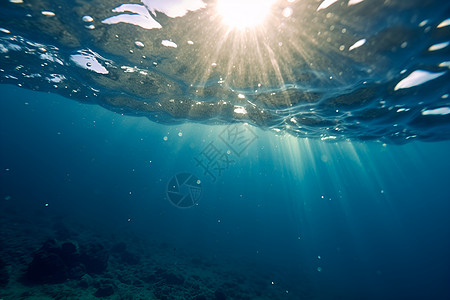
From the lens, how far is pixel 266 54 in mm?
8617

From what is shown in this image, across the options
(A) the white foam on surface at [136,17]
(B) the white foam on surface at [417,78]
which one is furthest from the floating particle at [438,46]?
(A) the white foam on surface at [136,17]

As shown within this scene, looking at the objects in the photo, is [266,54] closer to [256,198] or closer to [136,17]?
[136,17]

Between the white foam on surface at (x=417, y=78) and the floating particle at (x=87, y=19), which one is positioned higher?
the floating particle at (x=87, y=19)

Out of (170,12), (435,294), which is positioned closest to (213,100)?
(170,12)

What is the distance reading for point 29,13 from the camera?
9070 mm

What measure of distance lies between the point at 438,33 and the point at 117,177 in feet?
338

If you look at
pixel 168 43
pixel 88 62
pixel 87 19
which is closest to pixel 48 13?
pixel 87 19

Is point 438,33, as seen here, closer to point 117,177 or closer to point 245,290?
point 245,290

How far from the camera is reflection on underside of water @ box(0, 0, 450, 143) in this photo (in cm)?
643

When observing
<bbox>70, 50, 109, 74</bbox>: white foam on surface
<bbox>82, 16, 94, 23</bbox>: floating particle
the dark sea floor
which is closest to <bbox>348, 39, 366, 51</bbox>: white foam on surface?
<bbox>82, 16, 94, 23</bbox>: floating particle

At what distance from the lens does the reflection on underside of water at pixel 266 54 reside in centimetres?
643

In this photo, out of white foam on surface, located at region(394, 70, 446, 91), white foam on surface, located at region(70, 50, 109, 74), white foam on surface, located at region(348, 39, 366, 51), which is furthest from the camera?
white foam on surface, located at region(70, 50, 109, 74)

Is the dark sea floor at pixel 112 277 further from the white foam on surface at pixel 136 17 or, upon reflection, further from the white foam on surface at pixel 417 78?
the white foam on surface at pixel 417 78

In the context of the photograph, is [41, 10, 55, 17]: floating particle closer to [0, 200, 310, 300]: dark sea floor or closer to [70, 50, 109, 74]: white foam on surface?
[70, 50, 109, 74]: white foam on surface
